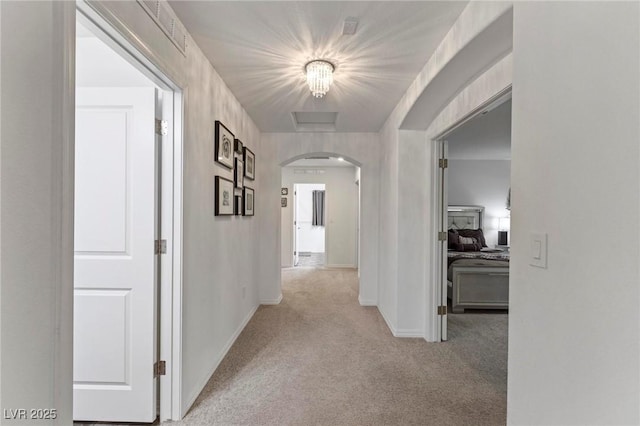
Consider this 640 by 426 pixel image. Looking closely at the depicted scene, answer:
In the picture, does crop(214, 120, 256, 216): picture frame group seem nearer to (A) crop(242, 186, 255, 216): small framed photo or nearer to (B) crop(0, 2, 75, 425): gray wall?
(A) crop(242, 186, 255, 216): small framed photo

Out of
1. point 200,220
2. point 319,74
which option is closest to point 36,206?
point 200,220

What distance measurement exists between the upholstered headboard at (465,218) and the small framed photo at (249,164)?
4.52m

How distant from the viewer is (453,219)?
257 inches

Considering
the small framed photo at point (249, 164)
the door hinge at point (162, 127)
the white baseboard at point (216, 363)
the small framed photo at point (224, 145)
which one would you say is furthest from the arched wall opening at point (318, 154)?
the door hinge at point (162, 127)

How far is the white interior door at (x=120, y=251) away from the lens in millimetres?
1841

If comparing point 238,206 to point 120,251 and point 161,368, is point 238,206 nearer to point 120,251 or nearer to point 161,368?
point 120,251

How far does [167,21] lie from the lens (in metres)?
1.69

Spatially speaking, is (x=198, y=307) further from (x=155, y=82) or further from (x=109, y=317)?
(x=155, y=82)

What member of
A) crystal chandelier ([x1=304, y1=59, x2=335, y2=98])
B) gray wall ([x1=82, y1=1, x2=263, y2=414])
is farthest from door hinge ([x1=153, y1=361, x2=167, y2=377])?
crystal chandelier ([x1=304, y1=59, x2=335, y2=98])

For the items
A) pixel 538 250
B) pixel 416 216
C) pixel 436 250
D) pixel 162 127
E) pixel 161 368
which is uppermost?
pixel 162 127

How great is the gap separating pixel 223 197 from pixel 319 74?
1297mm

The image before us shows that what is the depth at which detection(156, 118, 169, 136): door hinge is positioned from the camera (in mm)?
1885

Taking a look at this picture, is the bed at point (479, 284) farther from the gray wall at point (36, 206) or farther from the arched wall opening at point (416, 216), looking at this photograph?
the gray wall at point (36, 206)

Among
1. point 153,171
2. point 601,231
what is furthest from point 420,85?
point 153,171
